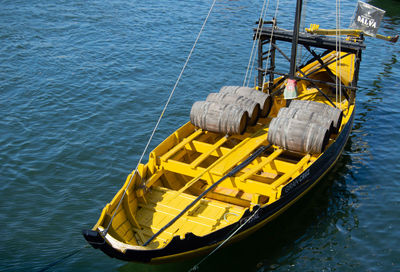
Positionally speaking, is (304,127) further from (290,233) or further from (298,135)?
(290,233)

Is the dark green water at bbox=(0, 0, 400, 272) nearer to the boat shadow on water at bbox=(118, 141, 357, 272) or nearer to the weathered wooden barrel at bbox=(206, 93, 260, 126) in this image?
the boat shadow on water at bbox=(118, 141, 357, 272)

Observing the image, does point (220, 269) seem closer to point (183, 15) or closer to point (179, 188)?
point (179, 188)

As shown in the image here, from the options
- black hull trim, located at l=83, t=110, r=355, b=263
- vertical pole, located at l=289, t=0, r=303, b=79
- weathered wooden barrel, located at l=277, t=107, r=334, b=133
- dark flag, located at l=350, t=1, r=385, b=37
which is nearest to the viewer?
black hull trim, located at l=83, t=110, r=355, b=263

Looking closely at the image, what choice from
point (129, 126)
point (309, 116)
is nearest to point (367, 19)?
point (309, 116)

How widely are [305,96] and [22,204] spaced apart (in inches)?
545

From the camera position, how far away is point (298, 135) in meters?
15.7

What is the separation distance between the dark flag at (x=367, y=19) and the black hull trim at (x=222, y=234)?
354 inches

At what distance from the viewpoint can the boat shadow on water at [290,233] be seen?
1472 centimetres

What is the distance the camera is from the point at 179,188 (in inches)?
660

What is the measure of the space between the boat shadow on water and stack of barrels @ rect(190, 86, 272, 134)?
384cm

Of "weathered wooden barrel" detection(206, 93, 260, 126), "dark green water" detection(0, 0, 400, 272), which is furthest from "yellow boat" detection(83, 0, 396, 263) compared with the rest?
"dark green water" detection(0, 0, 400, 272)

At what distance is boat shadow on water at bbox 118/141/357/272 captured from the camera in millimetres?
14719

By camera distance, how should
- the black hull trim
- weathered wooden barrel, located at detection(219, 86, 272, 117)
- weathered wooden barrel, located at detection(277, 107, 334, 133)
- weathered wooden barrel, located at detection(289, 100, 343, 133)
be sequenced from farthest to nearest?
weathered wooden barrel, located at detection(219, 86, 272, 117), weathered wooden barrel, located at detection(289, 100, 343, 133), weathered wooden barrel, located at detection(277, 107, 334, 133), the black hull trim

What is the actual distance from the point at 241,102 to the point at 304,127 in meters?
2.94
